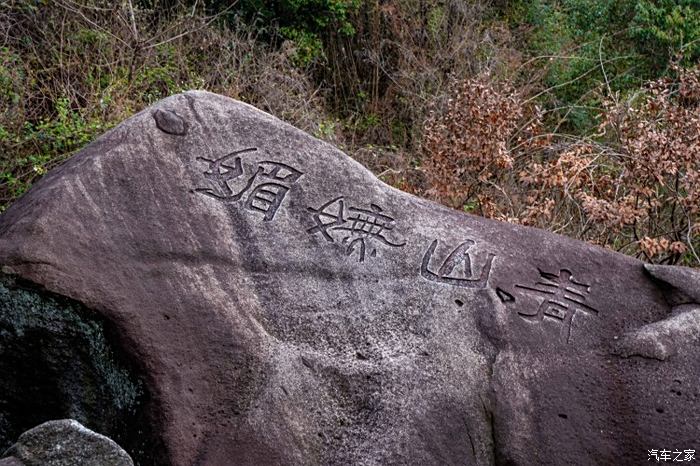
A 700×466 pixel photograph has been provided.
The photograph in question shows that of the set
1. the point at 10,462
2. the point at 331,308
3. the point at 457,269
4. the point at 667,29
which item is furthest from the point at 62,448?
the point at 667,29

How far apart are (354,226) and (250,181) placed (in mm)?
435

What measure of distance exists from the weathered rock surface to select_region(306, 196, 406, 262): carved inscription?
125 cm

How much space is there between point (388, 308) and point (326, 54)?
19.3 feet

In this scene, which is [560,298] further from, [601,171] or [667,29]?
[667,29]

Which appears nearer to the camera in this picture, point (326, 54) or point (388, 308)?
point (388, 308)

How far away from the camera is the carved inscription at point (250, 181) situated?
3904 millimetres

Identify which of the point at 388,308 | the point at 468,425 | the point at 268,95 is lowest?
→ the point at 268,95

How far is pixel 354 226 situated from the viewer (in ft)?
13.1

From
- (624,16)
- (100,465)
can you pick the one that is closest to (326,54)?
(624,16)

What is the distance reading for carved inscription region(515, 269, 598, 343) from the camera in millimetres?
3953

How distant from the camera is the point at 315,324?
376 centimetres

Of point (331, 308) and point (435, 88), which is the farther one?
point (435, 88)

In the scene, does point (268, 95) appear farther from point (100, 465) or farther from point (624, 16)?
point (100, 465)

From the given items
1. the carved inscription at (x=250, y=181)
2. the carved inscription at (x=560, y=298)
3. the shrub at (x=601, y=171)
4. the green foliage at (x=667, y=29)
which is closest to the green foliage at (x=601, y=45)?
the green foliage at (x=667, y=29)
